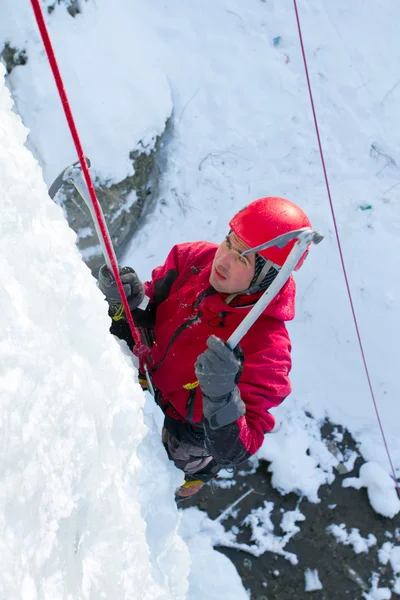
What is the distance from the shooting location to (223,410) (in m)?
2.13

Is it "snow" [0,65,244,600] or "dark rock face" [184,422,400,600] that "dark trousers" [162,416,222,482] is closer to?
"snow" [0,65,244,600]

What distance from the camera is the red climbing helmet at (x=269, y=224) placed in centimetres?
227

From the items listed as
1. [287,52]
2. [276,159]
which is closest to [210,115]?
[276,159]

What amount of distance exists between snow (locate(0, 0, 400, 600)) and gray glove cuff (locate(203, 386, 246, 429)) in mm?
340

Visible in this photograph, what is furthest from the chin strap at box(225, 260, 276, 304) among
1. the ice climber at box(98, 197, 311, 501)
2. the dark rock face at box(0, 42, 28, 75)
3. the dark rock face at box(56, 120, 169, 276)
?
the dark rock face at box(0, 42, 28, 75)

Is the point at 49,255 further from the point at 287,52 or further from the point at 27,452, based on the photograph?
the point at 287,52

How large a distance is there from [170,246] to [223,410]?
3049mm

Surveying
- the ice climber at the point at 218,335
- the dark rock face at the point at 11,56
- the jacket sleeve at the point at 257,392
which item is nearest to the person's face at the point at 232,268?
the ice climber at the point at 218,335

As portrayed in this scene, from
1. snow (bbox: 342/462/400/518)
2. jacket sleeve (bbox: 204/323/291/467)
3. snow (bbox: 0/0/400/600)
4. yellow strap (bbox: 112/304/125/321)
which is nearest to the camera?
snow (bbox: 0/0/400/600)

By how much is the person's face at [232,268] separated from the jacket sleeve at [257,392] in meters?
0.26

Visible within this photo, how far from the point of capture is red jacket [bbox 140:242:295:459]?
2.37 m

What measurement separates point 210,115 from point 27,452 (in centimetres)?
490

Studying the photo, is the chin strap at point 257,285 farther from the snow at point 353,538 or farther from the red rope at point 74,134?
the snow at point 353,538

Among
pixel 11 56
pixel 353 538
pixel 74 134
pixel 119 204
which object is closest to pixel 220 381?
pixel 74 134
